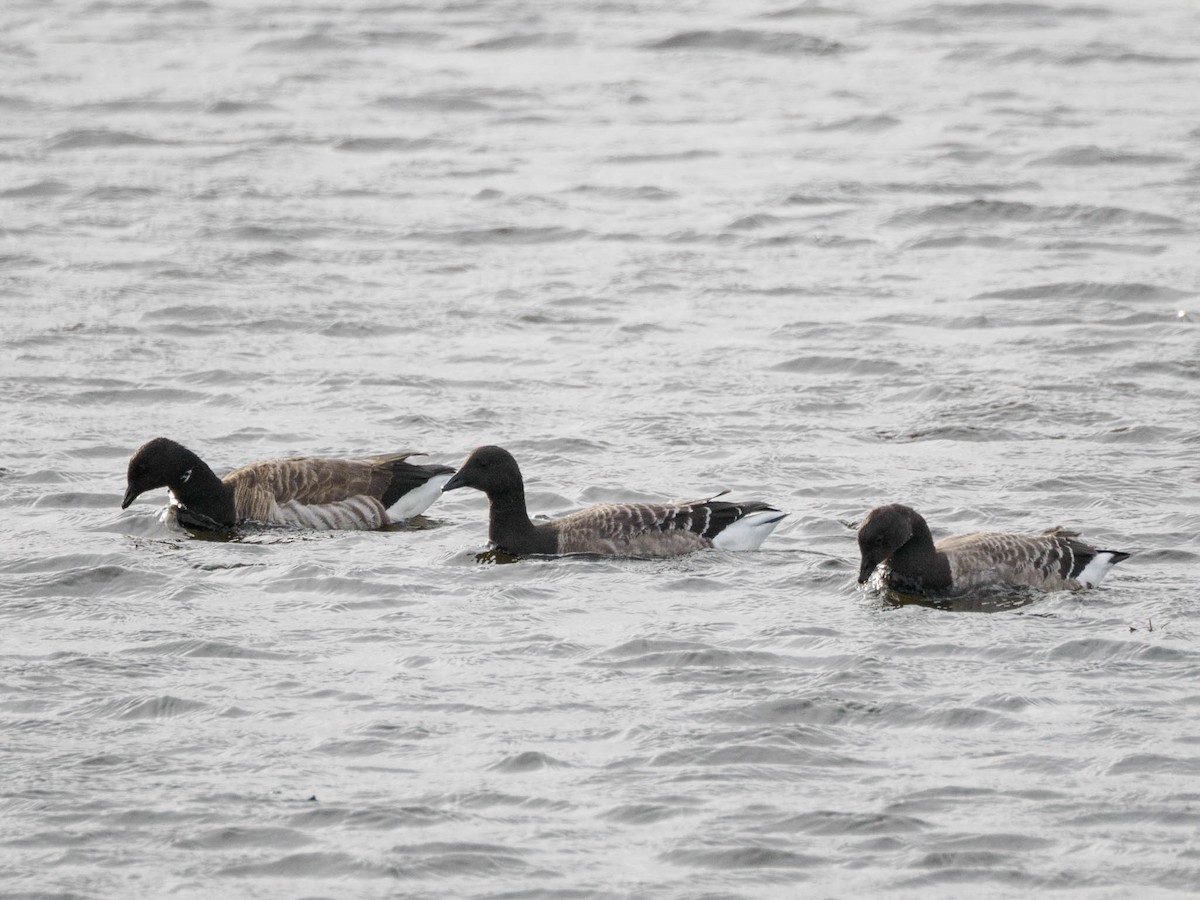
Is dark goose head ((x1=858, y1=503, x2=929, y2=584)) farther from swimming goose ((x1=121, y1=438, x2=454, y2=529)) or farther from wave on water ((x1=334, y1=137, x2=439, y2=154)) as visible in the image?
wave on water ((x1=334, y1=137, x2=439, y2=154))

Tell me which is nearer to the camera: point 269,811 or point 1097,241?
point 269,811

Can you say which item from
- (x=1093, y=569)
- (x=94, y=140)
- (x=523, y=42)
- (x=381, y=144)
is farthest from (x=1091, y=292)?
(x=523, y=42)

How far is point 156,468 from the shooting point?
15023 millimetres

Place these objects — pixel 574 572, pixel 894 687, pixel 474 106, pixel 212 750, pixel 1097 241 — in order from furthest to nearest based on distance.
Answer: pixel 474 106 < pixel 1097 241 < pixel 574 572 < pixel 894 687 < pixel 212 750

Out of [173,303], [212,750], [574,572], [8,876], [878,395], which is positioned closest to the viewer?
[8,876]

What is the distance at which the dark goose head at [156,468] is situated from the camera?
1498 centimetres

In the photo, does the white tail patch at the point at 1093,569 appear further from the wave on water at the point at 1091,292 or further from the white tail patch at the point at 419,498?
the wave on water at the point at 1091,292

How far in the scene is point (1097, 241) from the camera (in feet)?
76.0

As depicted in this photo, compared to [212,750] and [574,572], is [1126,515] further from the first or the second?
[212,750]

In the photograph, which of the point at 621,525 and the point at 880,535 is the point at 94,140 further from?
the point at 880,535

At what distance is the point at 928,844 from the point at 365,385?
10.2m

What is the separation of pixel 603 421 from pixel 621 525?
3.49 meters

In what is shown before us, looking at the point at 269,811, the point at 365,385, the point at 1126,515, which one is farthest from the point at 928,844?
the point at 365,385

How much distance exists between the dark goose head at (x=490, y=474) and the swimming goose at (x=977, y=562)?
8.64 ft
